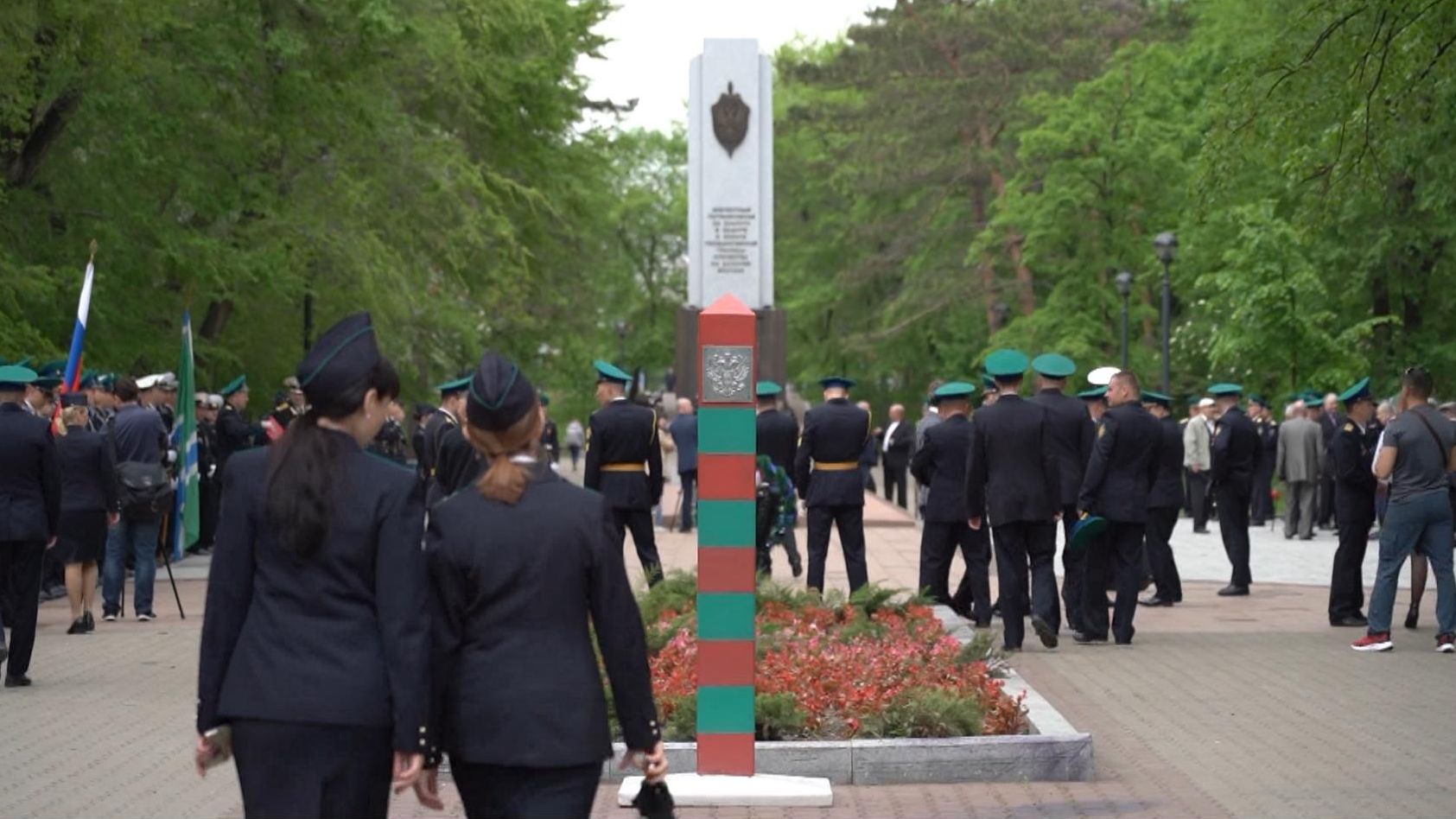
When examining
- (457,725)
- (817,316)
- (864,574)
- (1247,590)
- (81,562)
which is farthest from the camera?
(817,316)

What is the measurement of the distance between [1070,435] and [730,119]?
12.0 metres

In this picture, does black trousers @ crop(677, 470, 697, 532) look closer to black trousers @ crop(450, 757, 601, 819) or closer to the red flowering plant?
the red flowering plant

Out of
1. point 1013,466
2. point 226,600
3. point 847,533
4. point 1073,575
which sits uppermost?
point 226,600

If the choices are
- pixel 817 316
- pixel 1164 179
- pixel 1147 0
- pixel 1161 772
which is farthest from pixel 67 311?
pixel 817 316

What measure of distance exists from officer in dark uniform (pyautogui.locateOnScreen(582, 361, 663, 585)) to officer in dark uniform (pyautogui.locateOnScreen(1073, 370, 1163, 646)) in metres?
3.39

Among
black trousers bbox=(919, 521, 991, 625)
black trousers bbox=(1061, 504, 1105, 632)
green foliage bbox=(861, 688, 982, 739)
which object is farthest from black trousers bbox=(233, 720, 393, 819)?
black trousers bbox=(919, 521, 991, 625)

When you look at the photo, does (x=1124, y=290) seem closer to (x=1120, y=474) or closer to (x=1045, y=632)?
(x=1120, y=474)

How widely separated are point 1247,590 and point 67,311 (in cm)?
1334

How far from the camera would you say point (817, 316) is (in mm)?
68125

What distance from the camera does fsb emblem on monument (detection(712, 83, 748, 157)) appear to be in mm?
27797

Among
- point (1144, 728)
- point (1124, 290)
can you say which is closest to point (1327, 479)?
point (1124, 290)

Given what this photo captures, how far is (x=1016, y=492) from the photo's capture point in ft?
50.3

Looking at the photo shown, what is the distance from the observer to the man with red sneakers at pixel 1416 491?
15109 millimetres

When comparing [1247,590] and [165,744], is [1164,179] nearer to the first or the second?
[1247,590]
